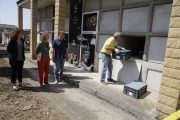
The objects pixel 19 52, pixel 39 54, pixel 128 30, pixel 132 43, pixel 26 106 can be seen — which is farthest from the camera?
pixel 132 43

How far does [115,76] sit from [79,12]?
12.9 feet

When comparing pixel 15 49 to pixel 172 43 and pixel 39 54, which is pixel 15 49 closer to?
pixel 39 54

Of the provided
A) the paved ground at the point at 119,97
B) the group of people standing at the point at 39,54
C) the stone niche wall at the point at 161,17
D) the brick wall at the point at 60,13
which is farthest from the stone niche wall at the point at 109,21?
the paved ground at the point at 119,97

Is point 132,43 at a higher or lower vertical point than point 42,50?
higher

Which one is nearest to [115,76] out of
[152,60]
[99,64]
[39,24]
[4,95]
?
[99,64]

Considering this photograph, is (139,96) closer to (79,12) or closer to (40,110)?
(40,110)

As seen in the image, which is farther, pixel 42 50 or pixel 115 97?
pixel 42 50

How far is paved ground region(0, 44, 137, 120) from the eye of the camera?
304 cm

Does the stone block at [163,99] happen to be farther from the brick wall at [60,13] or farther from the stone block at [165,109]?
the brick wall at [60,13]

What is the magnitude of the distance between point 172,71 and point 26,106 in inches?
134

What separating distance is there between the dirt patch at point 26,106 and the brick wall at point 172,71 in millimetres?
2121

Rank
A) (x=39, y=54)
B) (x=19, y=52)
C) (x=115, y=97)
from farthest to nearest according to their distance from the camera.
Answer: (x=39, y=54) < (x=19, y=52) < (x=115, y=97)

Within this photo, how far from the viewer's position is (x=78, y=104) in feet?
11.6

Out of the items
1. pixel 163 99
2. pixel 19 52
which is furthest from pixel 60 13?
pixel 163 99
